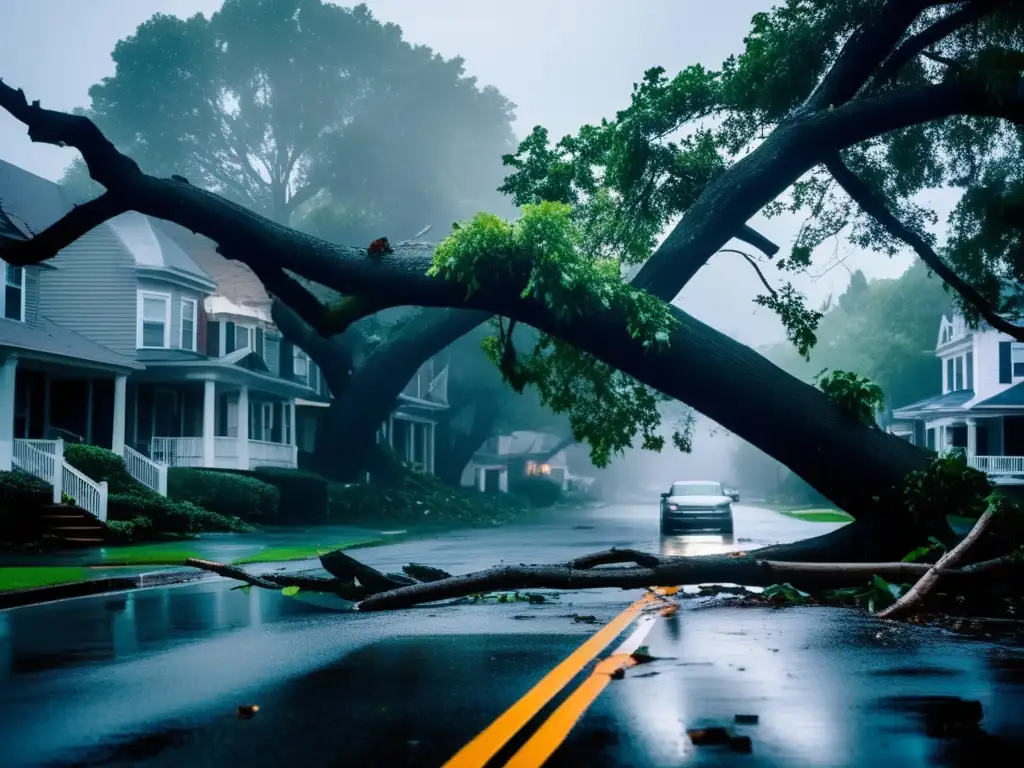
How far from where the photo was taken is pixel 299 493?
1586 inches

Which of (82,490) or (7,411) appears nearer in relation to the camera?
(82,490)

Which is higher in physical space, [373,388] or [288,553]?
[373,388]

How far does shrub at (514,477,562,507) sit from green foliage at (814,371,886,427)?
193 feet

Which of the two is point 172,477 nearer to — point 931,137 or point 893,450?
point 931,137

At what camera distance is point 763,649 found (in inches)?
354

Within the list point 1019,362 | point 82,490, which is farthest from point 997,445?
point 82,490

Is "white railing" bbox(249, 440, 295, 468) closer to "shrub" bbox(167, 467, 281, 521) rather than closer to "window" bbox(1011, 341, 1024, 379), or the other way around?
"shrub" bbox(167, 467, 281, 521)

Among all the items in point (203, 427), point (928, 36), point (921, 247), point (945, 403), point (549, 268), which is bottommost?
point (203, 427)

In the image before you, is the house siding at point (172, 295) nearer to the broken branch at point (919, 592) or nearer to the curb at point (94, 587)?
the curb at point (94, 587)

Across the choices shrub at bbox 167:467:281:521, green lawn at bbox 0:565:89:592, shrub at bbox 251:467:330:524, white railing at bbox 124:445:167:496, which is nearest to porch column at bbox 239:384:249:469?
shrub at bbox 251:467:330:524

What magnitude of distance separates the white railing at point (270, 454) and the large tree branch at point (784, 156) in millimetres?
26480

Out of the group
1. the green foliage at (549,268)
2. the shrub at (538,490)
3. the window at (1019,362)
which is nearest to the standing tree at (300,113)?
the shrub at (538,490)

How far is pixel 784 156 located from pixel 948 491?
18.1 ft

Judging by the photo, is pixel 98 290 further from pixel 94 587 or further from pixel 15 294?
pixel 94 587
